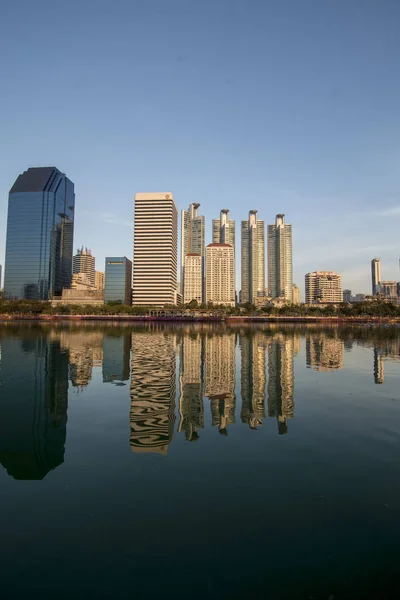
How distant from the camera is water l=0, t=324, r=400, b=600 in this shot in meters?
8.04

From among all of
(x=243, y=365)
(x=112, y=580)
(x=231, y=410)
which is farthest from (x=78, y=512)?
(x=243, y=365)

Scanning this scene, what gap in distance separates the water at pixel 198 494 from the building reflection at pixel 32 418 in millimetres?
102

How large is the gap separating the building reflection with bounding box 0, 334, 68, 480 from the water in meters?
0.10

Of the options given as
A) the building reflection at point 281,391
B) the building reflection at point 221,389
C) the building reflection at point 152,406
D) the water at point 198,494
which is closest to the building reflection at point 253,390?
the water at point 198,494

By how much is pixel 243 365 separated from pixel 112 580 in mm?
31713

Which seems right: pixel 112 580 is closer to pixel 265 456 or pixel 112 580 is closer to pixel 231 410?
pixel 265 456

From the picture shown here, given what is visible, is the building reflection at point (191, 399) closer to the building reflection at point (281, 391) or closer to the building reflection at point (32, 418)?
the building reflection at point (281, 391)

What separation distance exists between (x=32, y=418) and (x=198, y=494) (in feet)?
38.1

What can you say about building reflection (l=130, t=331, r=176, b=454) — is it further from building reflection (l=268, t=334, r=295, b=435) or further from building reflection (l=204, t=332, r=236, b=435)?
building reflection (l=268, t=334, r=295, b=435)

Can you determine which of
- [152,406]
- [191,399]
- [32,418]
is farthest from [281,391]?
[32,418]

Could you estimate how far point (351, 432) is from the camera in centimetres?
1803

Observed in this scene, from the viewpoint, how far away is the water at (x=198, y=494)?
8039mm

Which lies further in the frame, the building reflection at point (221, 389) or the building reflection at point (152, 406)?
the building reflection at point (221, 389)

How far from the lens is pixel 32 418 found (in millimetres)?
19641
